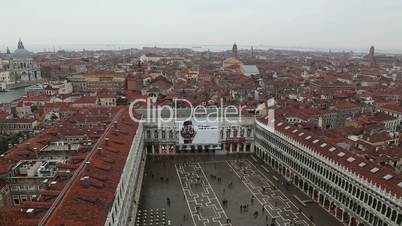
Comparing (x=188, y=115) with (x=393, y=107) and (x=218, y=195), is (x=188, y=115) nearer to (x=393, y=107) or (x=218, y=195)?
(x=218, y=195)

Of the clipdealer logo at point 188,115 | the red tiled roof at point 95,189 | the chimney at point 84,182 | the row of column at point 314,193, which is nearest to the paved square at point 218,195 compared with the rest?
the row of column at point 314,193

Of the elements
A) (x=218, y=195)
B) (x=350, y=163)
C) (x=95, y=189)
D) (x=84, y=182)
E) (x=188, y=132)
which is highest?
(x=84, y=182)

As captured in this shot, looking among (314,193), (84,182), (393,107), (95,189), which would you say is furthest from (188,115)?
(393,107)

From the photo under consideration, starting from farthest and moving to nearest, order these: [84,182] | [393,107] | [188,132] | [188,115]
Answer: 1. [393,107]
2. [188,115]
3. [188,132]
4. [84,182]

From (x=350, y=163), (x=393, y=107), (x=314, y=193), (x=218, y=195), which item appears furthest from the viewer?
(x=393, y=107)

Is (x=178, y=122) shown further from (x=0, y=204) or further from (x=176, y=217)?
(x=0, y=204)

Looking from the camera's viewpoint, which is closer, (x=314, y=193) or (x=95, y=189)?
(x=95, y=189)

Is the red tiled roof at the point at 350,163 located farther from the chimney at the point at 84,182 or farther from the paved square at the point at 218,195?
the chimney at the point at 84,182

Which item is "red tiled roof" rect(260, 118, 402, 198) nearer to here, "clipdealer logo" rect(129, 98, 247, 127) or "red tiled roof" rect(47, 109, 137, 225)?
"clipdealer logo" rect(129, 98, 247, 127)

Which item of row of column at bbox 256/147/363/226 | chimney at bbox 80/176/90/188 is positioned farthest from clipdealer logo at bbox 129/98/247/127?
chimney at bbox 80/176/90/188

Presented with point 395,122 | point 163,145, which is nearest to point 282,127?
point 163,145
